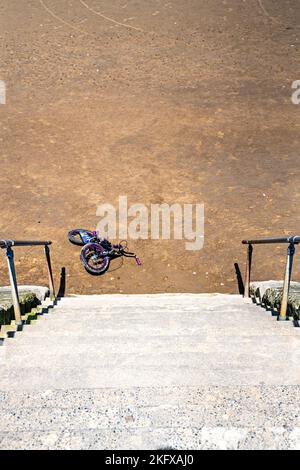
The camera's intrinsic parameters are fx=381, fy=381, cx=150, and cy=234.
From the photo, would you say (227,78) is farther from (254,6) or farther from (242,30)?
(254,6)

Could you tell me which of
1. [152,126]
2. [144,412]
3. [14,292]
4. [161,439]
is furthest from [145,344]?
[152,126]

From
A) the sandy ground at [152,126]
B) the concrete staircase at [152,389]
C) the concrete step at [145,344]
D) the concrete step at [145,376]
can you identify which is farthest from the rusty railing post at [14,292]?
the sandy ground at [152,126]

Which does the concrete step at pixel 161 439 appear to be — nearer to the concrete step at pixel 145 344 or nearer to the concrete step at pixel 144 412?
the concrete step at pixel 144 412

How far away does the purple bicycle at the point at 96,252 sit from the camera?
8.95 metres

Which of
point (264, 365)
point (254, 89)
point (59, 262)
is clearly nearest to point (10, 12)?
point (254, 89)

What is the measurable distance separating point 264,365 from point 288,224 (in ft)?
26.3

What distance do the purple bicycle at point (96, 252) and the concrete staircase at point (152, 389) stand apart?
5304 millimetres

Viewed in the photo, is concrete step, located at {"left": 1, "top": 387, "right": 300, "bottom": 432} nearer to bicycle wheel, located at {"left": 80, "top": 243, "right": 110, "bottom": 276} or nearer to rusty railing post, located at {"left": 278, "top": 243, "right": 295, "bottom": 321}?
rusty railing post, located at {"left": 278, "top": 243, "right": 295, "bottom": 321}

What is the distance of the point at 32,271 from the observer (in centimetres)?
891

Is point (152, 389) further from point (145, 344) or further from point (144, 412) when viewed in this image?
point (145, 344)

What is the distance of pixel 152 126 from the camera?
14484 mm

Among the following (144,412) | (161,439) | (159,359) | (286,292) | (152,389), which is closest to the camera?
(161,439)

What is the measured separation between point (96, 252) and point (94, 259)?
18 centimetres

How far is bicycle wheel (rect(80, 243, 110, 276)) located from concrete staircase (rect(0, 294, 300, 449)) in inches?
207
